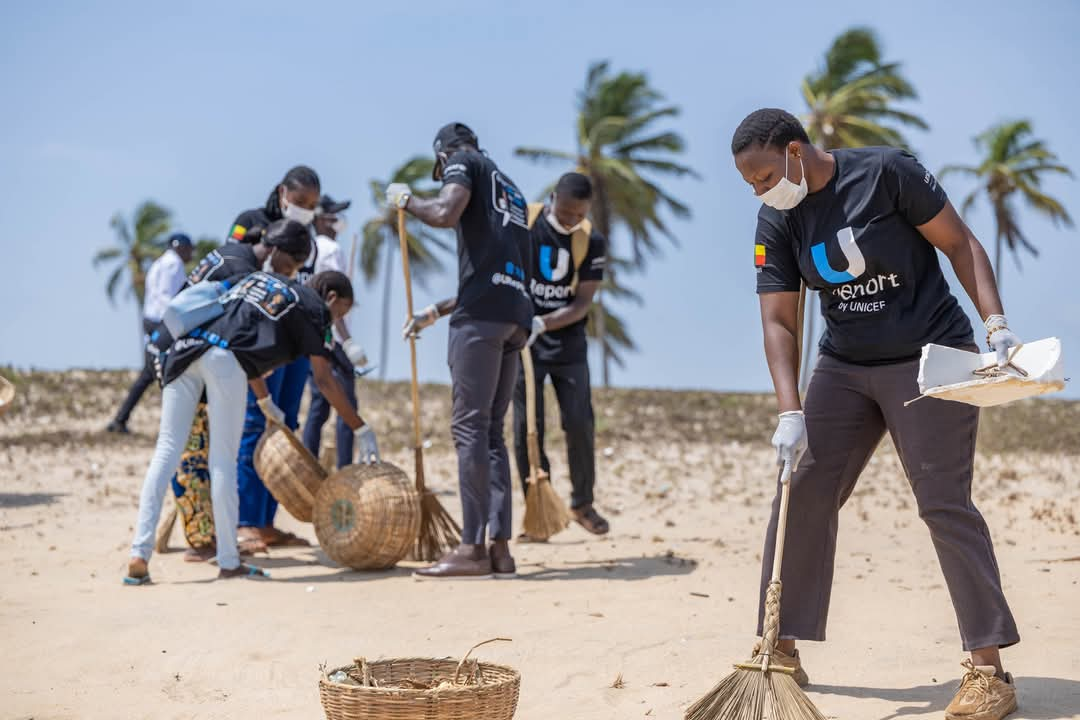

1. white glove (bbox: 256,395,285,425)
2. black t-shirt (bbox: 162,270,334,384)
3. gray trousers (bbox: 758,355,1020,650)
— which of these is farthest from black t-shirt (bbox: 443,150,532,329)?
gray trousers (bbox: 758,355,1020,650)

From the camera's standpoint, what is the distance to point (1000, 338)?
10.6 feet

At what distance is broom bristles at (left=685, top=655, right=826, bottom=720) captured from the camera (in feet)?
10.1

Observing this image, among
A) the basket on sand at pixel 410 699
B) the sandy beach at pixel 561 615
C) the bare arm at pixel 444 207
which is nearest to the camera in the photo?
the basket on sand at pixel 410 699

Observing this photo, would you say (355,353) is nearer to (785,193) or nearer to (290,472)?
(290,472)

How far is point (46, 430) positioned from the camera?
1199 cm

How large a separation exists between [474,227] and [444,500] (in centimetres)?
379

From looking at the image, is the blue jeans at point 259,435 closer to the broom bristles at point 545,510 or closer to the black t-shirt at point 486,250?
the broom bristles at point 545,510

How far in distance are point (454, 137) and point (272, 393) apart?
211 centimetres

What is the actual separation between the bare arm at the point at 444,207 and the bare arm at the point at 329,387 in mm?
970

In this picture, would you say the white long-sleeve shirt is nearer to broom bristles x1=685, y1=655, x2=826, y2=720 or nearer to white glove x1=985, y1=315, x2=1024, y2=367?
broom bristles x1=685, y1=655, x2=826, y2=720

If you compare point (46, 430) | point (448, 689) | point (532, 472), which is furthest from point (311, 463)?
point (46, 430)

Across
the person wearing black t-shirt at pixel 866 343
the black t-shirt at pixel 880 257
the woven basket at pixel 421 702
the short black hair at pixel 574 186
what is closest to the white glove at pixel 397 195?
the short black hair at pixel 574 186

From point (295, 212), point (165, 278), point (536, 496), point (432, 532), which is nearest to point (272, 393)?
point (295, 212)

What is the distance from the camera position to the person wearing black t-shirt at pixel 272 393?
659 cm
